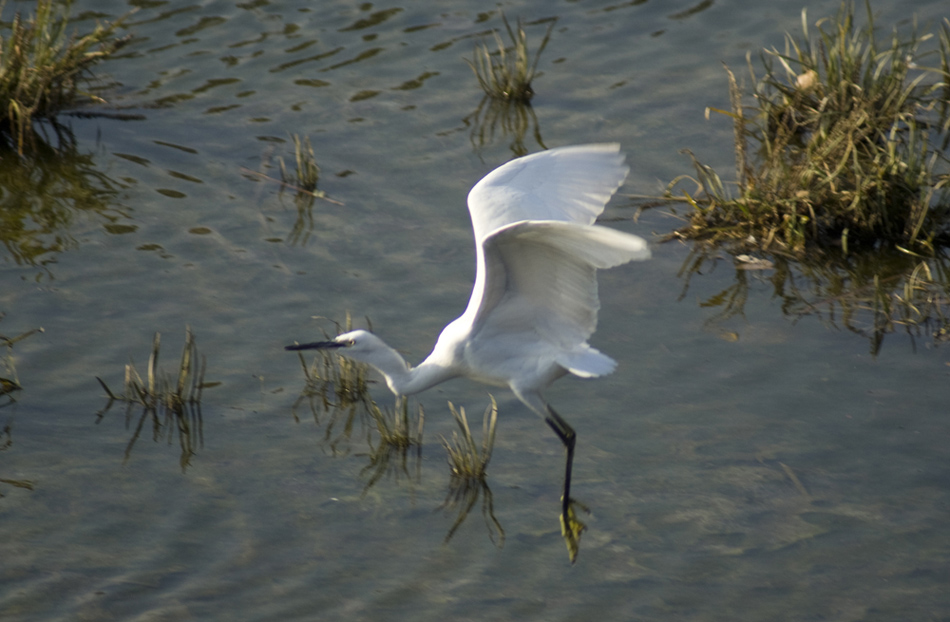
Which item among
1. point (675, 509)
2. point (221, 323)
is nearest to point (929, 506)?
point (675, 509)

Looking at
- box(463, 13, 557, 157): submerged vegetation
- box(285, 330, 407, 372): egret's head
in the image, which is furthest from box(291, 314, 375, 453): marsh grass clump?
box(463, 13, 557, 157): submerged vegetation

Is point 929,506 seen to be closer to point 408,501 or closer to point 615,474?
point 615,474

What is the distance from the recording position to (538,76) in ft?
26.8

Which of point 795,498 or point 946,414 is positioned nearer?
point 795,498

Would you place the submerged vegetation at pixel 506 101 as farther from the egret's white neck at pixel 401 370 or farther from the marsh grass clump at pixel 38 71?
the egret's white neck at pixel 401 370

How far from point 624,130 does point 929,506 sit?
12.5 feet

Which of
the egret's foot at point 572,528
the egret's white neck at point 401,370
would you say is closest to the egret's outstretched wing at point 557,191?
the egret's white neck at point 401,370

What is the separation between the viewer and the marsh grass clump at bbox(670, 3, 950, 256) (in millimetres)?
5707

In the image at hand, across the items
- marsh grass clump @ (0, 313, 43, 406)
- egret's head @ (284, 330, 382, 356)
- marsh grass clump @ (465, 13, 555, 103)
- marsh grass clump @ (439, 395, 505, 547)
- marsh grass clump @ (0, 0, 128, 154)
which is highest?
marsh grass clump @ (0, 0, 128, 154)

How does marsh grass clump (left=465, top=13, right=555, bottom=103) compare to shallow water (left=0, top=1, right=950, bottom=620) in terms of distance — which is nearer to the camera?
shallow water (left=0, top=1, right=950, bottom=620)

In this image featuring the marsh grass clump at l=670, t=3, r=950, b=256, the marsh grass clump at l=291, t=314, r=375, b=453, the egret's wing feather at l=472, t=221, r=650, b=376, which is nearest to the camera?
the egret's wing feather at l=472, t=221, r=650, b=376

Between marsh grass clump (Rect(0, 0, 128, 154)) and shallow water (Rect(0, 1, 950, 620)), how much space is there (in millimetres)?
253

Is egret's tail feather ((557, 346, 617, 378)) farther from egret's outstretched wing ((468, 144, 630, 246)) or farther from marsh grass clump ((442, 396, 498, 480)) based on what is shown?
egret's outstretched wing ((468, 144, 630, 246))

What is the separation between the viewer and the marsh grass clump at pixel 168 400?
16.2 ft
